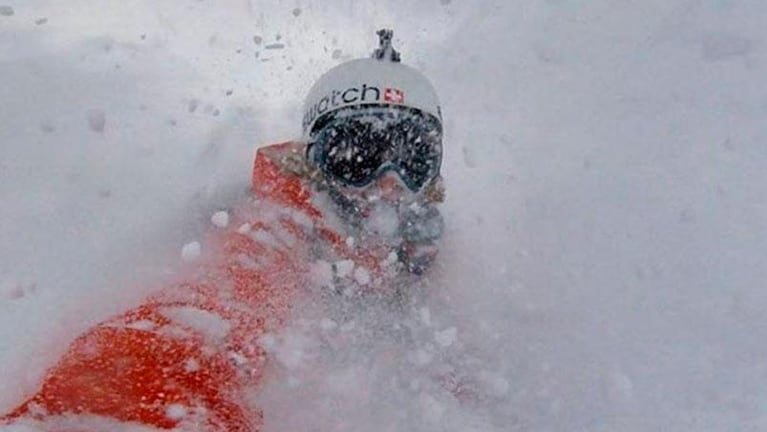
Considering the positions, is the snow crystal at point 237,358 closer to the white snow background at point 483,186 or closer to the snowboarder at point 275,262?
the snowboarder at point 275,262

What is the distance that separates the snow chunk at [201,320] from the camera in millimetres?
2529

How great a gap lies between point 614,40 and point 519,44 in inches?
21.6

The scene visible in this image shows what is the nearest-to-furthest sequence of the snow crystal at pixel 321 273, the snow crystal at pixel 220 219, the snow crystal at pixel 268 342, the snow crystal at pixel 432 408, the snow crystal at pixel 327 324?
the snow crystal at pixel 268 342 < the snow crystal at pixel 432 408 < the snow crystal at pixel 327 324 < the snow crystal at pixel 321 273 < the snow crystal at pixel 220 219

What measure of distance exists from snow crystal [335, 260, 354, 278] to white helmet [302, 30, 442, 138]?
1.93 ft

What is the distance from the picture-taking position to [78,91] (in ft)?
14.9

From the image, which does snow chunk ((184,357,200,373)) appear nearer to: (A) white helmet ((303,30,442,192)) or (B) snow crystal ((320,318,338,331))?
(B) snow crystal ((320,318,338,331))

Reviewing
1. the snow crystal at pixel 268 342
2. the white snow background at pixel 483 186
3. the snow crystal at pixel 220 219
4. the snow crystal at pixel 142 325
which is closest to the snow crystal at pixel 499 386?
the white snow background at pixel 483 186

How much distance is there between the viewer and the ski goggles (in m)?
3.46

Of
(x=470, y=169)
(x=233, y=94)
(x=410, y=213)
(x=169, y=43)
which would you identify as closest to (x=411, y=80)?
(x=410, y=213)

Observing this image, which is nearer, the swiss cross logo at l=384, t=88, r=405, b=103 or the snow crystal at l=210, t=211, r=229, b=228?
the swiss cross logo at l=384, t=88, r=405, b=103

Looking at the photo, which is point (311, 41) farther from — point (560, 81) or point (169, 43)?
point (560, 81)

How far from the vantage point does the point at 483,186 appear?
448 centimetres

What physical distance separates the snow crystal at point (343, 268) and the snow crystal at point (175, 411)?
1149 mm

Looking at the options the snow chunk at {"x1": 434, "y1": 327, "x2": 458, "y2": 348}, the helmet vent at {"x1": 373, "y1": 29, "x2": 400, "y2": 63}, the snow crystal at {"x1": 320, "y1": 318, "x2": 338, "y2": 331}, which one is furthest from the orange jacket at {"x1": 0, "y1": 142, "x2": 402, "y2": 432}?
the helmet vent at {"x1": 373, "y1": 29, "x2": 400, "y2": 63}
